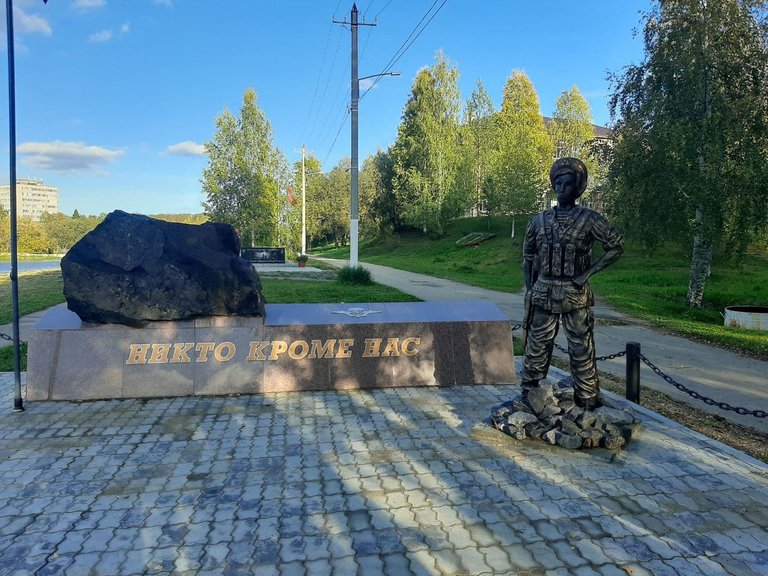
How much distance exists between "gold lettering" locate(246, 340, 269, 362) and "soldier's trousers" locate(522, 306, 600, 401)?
3.19 m

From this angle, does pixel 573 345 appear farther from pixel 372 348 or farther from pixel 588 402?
pixel 372 348

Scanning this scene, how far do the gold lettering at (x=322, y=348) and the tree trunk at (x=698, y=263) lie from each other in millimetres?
11888

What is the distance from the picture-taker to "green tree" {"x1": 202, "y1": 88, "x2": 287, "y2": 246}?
32406mm

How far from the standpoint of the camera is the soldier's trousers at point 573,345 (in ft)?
15.2

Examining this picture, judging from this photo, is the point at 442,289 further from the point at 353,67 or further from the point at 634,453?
the point at 634,453

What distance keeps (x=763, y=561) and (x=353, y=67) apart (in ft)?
54.5

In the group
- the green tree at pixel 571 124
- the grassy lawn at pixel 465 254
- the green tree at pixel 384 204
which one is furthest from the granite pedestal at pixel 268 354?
the green tree at pixel 571 124

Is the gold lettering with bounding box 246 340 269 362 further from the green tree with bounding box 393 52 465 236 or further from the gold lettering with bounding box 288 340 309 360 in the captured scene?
the green tree with bounding box 393 52 465 236

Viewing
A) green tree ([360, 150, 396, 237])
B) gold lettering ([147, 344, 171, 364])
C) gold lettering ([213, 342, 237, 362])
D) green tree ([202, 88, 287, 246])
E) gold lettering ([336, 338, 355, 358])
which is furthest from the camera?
green tree ([360, 150, 396, 237])

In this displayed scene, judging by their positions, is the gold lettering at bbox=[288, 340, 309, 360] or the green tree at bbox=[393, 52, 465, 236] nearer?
the gold lettering at bbox=[288, 340, 309, 360]

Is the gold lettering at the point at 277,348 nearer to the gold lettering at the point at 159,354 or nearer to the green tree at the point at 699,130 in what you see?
the gold lettering at the point at 159,354

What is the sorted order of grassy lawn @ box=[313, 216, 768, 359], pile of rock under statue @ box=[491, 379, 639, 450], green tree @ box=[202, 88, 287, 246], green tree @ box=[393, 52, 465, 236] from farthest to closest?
green tree @ box=[393, 52, 465, 236], green tree @ box=[202, 88, 287, 246], grassy lawn @ box=[313, 216, 768, 359], pile of rock under statue @ box=[491, 379, 639, 450]

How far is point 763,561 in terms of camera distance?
292 cm

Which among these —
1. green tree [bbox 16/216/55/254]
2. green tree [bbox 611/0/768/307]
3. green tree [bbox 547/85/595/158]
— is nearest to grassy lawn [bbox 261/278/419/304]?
green tree [bbox 611/0/768/307]
